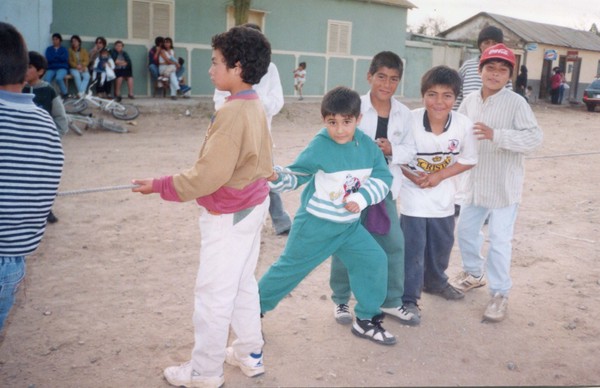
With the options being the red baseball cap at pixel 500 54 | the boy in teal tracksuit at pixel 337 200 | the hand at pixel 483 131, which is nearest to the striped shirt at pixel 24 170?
the boy in teal tracksuit at pixel 337 200

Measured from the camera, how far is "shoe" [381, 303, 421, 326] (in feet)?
11.1

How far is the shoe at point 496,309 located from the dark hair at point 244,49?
7.02ft

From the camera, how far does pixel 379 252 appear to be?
9.90 ft

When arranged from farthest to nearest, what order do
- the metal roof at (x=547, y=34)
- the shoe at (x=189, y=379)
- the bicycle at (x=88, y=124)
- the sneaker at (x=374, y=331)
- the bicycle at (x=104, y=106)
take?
the metal roof at (x=547, y=34), the bicycle at (x=104, y=106), the bicycle at (x=88, y=124), the sneaker at (x=374, y=331), the shoe at (x=189, y=379)

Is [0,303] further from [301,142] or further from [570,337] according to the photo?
[301,142]

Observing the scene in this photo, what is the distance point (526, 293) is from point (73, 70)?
11621 millimetres

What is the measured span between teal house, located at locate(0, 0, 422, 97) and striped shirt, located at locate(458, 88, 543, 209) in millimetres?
8605

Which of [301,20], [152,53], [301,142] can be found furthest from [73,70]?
[301,20]

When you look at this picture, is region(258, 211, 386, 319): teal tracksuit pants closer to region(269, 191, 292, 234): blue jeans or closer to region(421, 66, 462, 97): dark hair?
region(421, 66, 462, 97): dark hair

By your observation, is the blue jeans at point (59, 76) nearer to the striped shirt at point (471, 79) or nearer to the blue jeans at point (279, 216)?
the blue jeans at point (279, 216)

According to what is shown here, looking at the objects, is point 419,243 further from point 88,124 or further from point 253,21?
point 253,21

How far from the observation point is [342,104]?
290 cm

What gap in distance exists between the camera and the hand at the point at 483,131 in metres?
3.33

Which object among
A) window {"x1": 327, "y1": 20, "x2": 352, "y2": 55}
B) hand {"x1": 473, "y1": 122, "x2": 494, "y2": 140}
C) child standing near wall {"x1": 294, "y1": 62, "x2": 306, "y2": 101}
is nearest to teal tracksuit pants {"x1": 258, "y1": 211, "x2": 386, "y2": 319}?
hand {"x1": 473, "y1": 122, "x2": 494, "y2": 140}
